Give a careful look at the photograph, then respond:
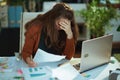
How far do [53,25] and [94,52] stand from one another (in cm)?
41

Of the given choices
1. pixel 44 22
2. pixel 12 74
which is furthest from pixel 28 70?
pixel 44 22

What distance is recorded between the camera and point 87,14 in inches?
145

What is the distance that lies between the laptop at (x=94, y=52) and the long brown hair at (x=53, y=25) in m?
0.26

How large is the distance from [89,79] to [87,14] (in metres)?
1.78

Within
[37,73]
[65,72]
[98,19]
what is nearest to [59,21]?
[65,72]

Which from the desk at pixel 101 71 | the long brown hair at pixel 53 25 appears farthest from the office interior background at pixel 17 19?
the desk at pixel 101 71

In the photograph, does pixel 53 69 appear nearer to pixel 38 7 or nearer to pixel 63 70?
pixel 63 70

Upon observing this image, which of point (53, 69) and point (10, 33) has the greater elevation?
point (53, 69)

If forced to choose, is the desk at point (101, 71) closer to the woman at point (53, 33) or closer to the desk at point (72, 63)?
the desk at point (72, 63)

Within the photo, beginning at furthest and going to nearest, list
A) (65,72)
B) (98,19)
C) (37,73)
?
(98,19)
(65,72)
(37,73)

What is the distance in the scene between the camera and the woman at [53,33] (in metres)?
2.27

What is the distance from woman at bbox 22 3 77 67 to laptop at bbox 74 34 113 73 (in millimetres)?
237

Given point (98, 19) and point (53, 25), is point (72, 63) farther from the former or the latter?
point (98, 19)

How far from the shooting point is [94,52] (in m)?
2.09
